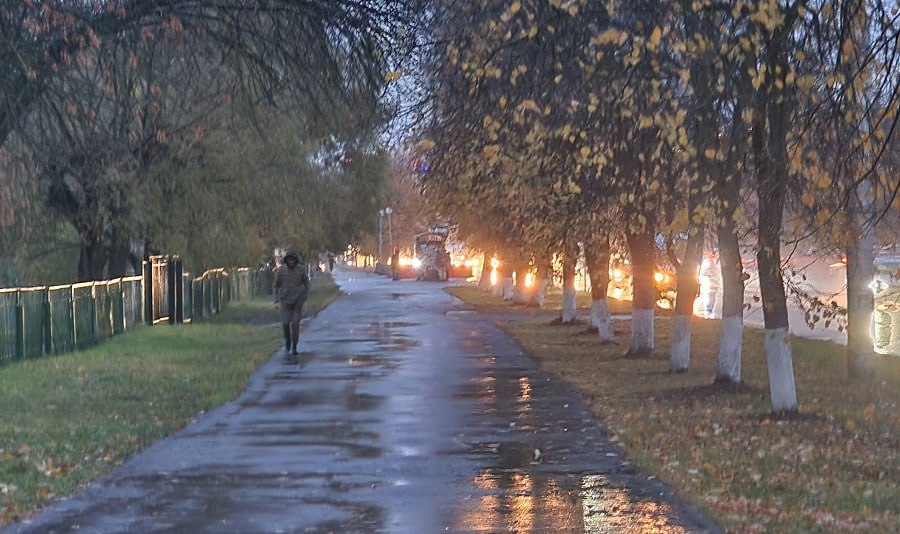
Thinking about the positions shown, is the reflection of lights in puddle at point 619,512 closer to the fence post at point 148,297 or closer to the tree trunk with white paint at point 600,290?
the tree trunk with white paint at point 600,290

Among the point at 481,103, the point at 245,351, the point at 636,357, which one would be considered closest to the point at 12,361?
the point at 245,351

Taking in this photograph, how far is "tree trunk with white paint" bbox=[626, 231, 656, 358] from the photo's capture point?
21.3m

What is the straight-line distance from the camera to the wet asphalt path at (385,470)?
8.36 meters

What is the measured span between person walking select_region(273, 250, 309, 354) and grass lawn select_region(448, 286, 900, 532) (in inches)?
172

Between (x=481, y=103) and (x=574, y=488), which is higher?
(x=481, y=103)

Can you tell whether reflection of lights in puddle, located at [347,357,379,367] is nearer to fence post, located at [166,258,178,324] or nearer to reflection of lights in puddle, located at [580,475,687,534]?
reflection of lights in puddle, located at [580,475,687,534]

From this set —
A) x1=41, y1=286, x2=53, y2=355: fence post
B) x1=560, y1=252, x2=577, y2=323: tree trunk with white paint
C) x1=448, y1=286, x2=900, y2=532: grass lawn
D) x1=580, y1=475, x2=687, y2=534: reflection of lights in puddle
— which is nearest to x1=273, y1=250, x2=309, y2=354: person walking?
x1=41, y1=286, x2=53, y2=355: fence post

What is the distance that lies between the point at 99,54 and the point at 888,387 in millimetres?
11321

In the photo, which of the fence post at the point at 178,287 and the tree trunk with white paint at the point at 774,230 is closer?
the tree trunk with white paint at the point at 774,230

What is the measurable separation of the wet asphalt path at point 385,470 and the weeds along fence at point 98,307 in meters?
4.84

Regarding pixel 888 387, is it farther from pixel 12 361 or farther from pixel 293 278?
pixel 12 361

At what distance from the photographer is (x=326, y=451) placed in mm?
11227

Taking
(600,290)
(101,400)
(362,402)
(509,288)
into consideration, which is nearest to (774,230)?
(362,402)

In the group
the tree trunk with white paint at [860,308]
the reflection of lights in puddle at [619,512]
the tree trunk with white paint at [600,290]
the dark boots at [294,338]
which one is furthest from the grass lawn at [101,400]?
the tree trunk with white paint at [860,308]
